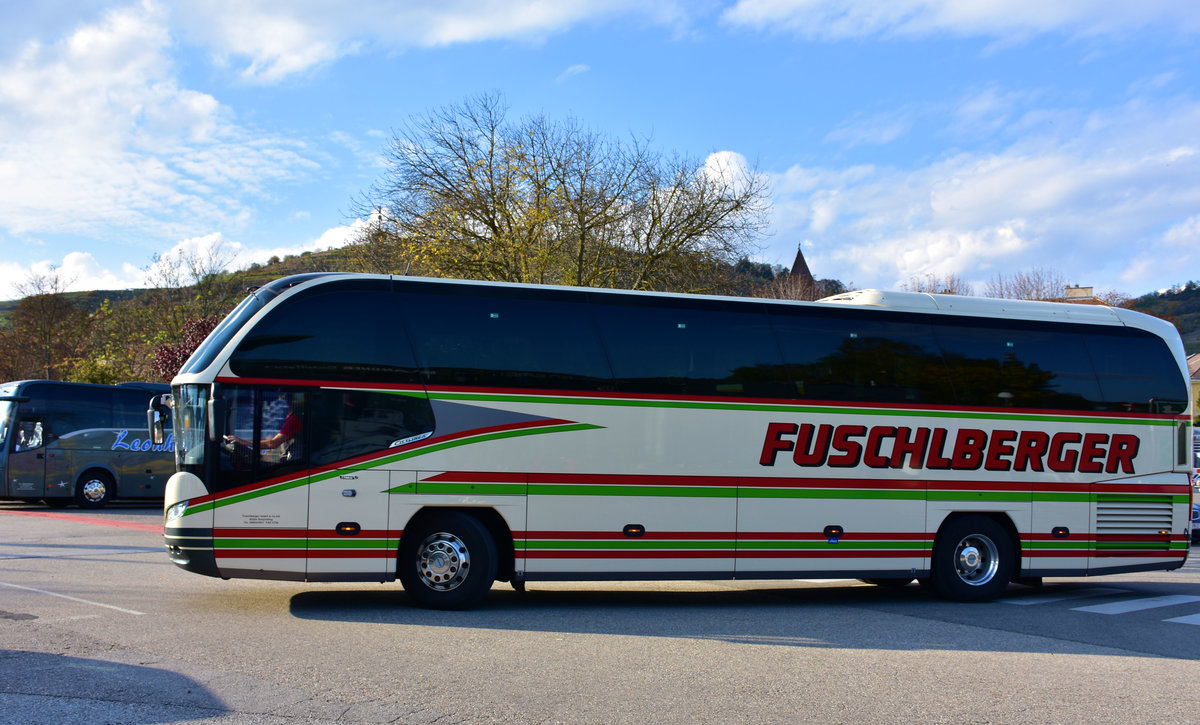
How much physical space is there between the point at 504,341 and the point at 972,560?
6.41m

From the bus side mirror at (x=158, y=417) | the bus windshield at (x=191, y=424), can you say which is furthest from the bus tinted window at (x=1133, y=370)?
the bus side mirror at (x=158, y=417)

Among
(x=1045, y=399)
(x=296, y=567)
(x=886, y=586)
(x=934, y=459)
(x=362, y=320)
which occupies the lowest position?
(x=886, y=586)

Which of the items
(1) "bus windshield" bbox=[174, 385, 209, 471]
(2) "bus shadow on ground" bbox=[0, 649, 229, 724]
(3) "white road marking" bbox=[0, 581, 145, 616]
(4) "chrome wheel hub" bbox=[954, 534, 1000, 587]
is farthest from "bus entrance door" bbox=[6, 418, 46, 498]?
(4) "chrome wheel hub" bbox=[954, 534, 1000, 587]

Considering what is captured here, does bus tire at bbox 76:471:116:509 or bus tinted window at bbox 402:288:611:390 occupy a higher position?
bus tinted window at bbox 402:288:611:390

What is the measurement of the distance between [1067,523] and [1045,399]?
5.34 ft

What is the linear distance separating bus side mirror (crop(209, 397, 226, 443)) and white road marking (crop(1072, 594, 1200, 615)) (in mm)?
9767

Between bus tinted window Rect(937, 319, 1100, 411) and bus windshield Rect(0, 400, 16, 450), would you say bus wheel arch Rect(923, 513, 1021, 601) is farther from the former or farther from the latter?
bus windshield Rect(0, 400, 16, 450)

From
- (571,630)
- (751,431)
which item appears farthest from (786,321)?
(571,630)

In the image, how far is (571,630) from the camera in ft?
28.3

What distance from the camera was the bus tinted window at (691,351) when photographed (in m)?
10.1

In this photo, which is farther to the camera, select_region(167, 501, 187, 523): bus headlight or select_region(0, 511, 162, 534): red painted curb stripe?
select_region(0, 511, 162, 534): red painted curb stripe

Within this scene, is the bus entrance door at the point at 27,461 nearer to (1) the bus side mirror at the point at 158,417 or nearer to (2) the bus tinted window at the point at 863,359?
(1) the bus side mirror at the point at 158,417

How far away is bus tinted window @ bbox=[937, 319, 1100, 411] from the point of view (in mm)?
11344

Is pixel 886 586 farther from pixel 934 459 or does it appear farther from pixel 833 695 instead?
pixel 833 695
